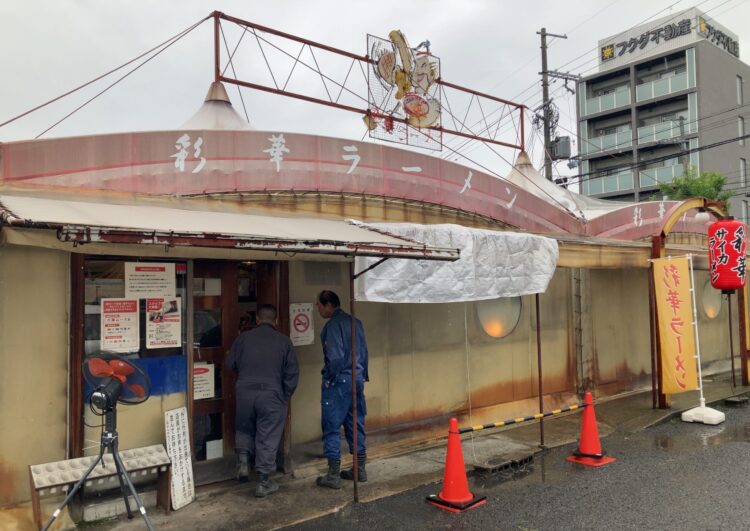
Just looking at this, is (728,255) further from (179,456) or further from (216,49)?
(179,456)

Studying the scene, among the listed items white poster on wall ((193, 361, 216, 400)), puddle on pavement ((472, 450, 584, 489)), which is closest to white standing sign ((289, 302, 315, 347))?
white poster on wall ((193, 361, 216, 400))

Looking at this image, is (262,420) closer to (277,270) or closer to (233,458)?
(233,458)

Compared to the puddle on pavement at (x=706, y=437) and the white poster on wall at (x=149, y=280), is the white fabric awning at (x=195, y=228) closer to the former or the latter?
the white poster on wall at (x=149, y=280)

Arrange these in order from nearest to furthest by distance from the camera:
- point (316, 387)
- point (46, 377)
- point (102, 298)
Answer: point (46, 377), point (102, 298), point (316, 387)

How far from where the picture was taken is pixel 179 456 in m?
5.35

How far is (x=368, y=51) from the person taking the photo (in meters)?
8.21

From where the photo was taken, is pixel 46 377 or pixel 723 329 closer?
pixel 46 377

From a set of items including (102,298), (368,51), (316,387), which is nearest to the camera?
(102,298)

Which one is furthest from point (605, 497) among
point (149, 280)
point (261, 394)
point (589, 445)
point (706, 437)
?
point (149, 280)

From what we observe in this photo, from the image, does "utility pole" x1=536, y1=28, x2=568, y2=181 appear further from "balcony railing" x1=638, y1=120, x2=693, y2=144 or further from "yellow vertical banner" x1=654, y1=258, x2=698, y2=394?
"balcony railing" x1=638, y1=120, x2=693, y2=144

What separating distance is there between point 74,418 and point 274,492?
2.11 meters

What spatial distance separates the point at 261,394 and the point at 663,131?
36888 millimetres

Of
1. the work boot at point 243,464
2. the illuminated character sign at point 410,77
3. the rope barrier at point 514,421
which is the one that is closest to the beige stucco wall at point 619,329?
the rope barrier at point 514,421

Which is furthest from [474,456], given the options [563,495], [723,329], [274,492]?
[723,329]
